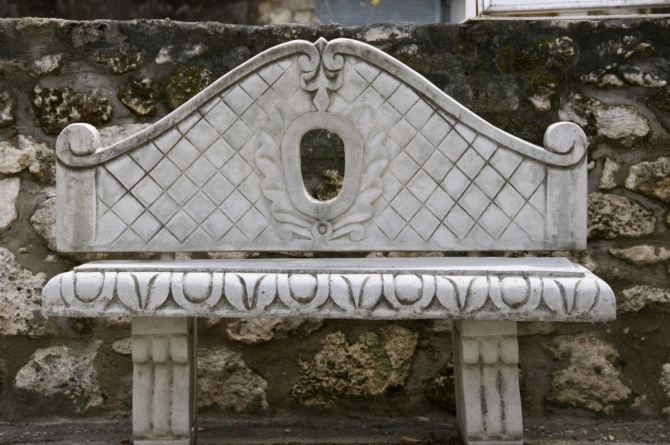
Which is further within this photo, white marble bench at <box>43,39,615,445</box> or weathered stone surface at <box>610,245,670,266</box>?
weathered stone surface at <box>610,245,670,266</box>

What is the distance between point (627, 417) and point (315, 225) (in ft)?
4.15

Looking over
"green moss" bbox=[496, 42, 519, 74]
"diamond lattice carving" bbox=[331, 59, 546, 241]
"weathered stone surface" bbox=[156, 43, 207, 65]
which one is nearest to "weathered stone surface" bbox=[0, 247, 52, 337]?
"weathered stone surface" bbox=[156, 43, 207, 65]

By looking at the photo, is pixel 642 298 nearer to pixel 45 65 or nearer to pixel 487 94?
pixel 487 94

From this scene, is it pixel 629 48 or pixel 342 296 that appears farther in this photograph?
pixel 629 48

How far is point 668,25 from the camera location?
2672 mm

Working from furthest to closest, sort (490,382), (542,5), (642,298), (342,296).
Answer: (542,5) → (642,298) → (490,382) → (342,296)

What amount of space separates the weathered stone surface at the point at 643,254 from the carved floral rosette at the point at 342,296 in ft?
2.45

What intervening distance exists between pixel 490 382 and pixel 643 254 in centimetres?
84

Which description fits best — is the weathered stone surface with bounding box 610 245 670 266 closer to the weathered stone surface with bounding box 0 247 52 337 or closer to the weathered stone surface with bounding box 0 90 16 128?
the weathered stone surface with bounding box 0 247 52 337

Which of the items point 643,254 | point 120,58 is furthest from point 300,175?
point 643,254

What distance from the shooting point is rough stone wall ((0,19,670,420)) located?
8.70 ft

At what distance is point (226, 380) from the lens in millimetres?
2693

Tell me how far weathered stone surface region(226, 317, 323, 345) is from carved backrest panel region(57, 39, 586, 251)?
454mm

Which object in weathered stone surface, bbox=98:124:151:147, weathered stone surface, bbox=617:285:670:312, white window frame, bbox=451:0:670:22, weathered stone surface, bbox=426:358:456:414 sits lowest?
weathered stone surface, bbox=426:358:456:414
